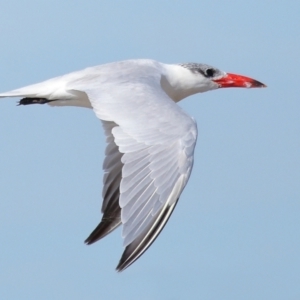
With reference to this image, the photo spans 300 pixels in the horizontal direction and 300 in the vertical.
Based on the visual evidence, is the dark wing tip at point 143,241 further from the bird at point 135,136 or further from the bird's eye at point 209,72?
the bird's eye at point 209,72

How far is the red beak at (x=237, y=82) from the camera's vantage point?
1731 cm

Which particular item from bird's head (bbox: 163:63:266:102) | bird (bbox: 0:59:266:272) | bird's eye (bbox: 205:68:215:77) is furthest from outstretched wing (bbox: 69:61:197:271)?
bird's eye (bbox: 205:68:215:77)

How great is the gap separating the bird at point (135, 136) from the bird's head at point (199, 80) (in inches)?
1.3

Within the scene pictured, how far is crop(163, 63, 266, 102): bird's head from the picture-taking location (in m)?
16.6

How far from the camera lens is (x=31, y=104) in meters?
15.4

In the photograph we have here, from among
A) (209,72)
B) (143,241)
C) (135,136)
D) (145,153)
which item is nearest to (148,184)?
(145,153)

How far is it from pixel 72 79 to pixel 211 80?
2819 mm

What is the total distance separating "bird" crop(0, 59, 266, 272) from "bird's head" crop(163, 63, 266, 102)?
34mm

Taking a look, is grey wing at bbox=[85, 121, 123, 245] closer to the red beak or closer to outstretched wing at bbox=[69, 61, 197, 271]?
outstretched wing at bbox=[69, 61, 197, 271]

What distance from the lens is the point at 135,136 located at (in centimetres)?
1302

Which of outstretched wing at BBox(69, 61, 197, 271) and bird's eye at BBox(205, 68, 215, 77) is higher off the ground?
outstretched wing at BBox(69, 61, 197, 271)

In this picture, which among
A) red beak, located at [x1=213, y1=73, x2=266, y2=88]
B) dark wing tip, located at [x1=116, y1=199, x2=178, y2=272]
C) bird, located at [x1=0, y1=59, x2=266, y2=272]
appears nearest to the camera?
dark wing tip, located at [x1=116, y1=199, x2=178, y2=272]

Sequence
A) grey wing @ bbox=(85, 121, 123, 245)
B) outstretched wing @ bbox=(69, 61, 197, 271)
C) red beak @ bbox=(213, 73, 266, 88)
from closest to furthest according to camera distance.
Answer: outstretched wing @ bbox=(69, 61, 197, 271) < grey wing @ bbox=(85, 121, 123, 245) < red beak @ bbox=(213, 73, 266, 88)

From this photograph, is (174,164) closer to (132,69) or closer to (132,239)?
(132,239)
